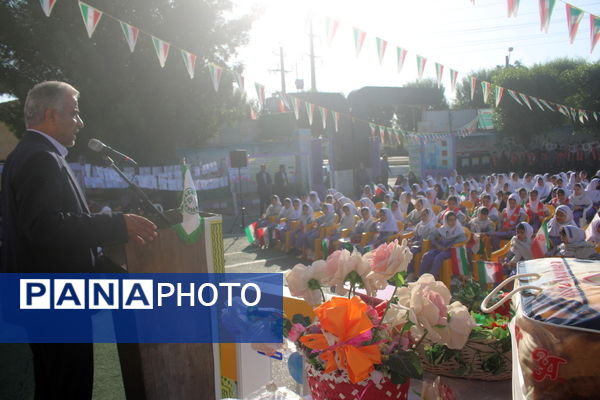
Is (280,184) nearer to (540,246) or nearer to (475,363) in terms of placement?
(540,246)

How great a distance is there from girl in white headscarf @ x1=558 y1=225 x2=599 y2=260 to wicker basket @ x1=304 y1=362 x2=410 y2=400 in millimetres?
5556

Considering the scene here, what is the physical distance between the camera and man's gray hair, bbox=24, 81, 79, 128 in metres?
1.95

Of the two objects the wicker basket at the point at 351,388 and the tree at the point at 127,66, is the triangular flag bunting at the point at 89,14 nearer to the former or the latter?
the wicker basket at the point at 351,388

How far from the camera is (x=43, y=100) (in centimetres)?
196

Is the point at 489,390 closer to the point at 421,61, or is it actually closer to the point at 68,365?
the point at 68,365

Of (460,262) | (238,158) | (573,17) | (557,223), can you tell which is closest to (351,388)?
(460,262)

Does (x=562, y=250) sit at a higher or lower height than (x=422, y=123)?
lower

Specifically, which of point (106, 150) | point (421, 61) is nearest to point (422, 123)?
point (421, 61)

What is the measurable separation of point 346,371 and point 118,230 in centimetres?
100

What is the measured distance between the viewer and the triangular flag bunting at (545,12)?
6.30 m

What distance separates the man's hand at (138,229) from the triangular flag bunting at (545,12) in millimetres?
6282

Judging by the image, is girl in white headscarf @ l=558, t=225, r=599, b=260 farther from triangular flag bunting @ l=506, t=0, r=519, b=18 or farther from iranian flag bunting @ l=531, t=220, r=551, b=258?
triangular flag bunting @ l=506, t=0, r=519, b=18

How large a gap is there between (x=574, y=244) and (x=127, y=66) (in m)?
15.5

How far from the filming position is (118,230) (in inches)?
71.5
